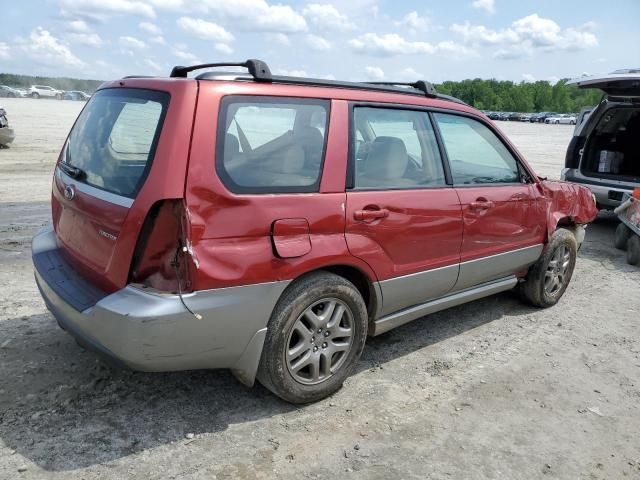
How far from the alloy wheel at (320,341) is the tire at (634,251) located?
4.85 m

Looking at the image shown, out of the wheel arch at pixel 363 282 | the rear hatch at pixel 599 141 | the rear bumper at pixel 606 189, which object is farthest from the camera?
the rear hatch at pixel 599 141

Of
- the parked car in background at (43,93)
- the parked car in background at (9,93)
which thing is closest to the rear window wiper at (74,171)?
the parked car in background at (9,93)

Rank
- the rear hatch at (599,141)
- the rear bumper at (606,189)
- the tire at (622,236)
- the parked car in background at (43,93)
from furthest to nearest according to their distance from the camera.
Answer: the parked car in background at (43,93)
the rear hatch at (599,141)
the rear bumper at (606,189)
the tire at (622,236)

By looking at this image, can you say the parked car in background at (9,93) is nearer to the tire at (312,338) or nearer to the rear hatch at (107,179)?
the rear hatch at (107,179)

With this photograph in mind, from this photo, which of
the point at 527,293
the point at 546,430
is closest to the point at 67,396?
the point at 546,430

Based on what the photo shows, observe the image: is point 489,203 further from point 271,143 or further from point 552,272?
point 271,143

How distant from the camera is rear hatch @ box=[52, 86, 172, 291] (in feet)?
8.77

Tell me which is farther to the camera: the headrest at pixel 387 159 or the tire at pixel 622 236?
the tire at pixel 622 236

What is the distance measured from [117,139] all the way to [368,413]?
6.88ft

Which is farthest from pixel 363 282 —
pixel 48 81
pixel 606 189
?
pixel 48 81

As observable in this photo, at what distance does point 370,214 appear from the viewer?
324 cm

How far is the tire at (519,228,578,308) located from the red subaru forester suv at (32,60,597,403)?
1.03 meters

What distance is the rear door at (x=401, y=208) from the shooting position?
327cm

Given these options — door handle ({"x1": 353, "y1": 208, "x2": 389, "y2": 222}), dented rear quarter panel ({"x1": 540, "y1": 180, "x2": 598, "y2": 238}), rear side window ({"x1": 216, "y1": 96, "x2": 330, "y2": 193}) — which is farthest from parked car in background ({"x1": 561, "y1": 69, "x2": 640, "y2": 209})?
rear side window ({"x1": 216, "y1": 96, "x2": 330, "y2": 193})
